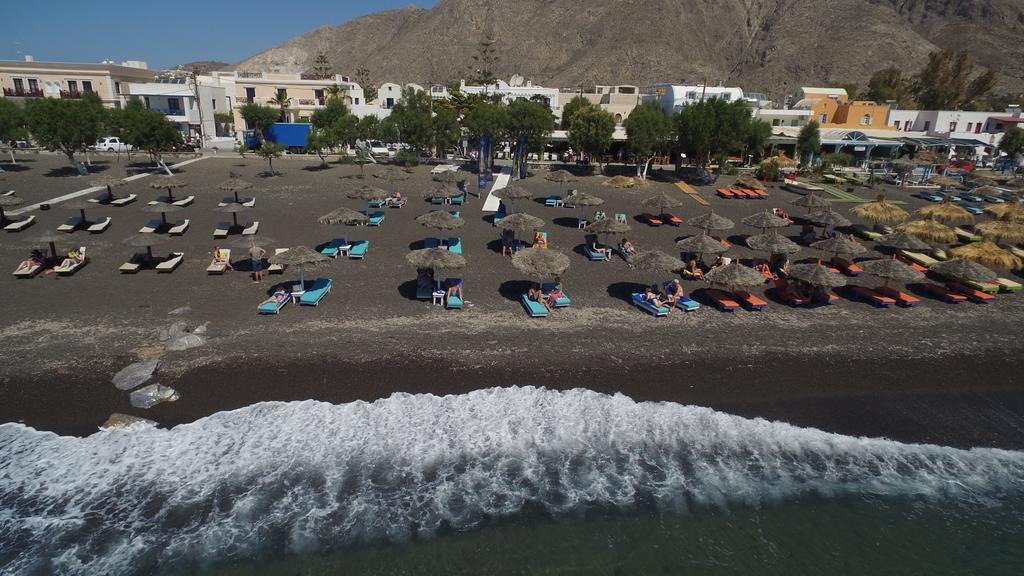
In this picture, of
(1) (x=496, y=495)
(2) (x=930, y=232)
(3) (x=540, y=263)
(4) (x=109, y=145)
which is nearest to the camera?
(1) (x=496, y=495)

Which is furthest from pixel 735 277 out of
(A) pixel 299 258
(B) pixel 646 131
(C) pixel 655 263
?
(B) pixel 646 131

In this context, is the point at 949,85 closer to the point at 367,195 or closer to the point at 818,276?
the point at 818,276

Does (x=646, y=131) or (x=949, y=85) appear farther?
(x=949, y=85)

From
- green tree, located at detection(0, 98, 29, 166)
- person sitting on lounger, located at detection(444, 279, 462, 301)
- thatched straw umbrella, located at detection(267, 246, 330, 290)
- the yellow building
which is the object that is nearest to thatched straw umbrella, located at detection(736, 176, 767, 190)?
the yellow building

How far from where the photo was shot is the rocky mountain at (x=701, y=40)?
110188mm

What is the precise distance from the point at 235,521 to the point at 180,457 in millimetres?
2366

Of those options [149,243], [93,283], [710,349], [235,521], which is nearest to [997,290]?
[710,349]

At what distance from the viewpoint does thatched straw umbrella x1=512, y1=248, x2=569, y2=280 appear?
55.9 feet

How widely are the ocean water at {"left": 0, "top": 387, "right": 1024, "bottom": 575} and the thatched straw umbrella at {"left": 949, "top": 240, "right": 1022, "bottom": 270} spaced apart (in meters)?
13.0

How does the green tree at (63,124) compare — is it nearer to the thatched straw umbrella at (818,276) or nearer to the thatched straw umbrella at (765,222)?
the thatched straw umbrella at (765,222)

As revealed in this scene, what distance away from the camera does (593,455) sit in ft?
38.8

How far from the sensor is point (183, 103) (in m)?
54.8

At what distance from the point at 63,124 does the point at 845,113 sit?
66.6 metres

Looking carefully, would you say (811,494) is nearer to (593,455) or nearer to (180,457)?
(593,455)
